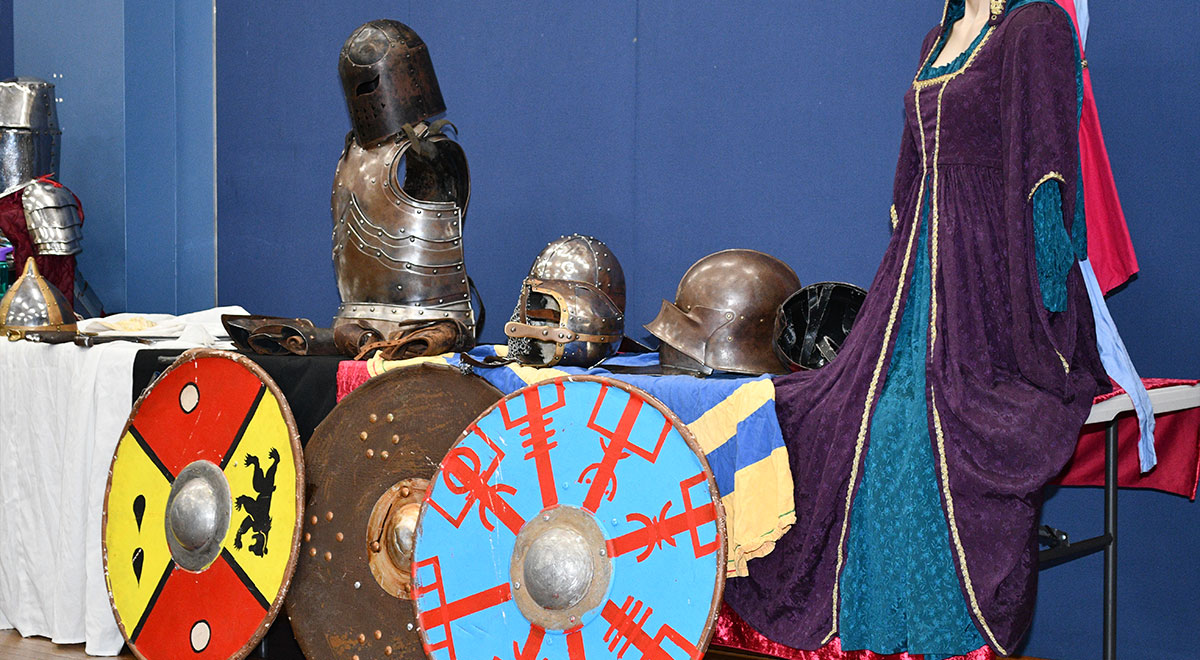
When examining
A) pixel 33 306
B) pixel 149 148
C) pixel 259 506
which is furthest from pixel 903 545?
pixel 149 148

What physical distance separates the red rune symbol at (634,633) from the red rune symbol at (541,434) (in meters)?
0.28

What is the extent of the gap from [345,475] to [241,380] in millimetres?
395

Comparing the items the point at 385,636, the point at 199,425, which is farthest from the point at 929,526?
the point at 199,425

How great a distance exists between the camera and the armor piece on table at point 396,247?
3.50m

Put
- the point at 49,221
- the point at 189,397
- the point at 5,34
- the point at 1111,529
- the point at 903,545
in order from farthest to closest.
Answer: the point at 5,34 < the point at 49,221 < the point at 189,397 < the point at 1111,529 < the point at 903,545

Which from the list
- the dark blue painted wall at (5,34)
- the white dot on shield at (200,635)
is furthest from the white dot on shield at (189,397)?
the dark blue painted wall at (5,34)

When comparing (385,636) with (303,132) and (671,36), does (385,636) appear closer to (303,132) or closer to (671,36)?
(671,36)

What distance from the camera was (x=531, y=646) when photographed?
2594mm

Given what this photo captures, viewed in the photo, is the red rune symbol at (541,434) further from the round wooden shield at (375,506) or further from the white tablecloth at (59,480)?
the white tablecloth at (59,480)

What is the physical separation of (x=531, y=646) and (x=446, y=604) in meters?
0.23

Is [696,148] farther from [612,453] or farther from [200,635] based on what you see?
[200,635]

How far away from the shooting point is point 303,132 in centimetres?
482

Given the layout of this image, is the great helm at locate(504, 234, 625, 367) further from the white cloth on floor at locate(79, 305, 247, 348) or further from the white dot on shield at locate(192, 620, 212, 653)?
the white cloth on floor at locate(79, 305, 247, 348)

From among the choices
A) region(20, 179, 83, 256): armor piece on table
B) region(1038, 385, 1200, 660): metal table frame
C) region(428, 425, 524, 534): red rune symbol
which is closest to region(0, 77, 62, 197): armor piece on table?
region(20, 179, 83, 256): armor piece on table
